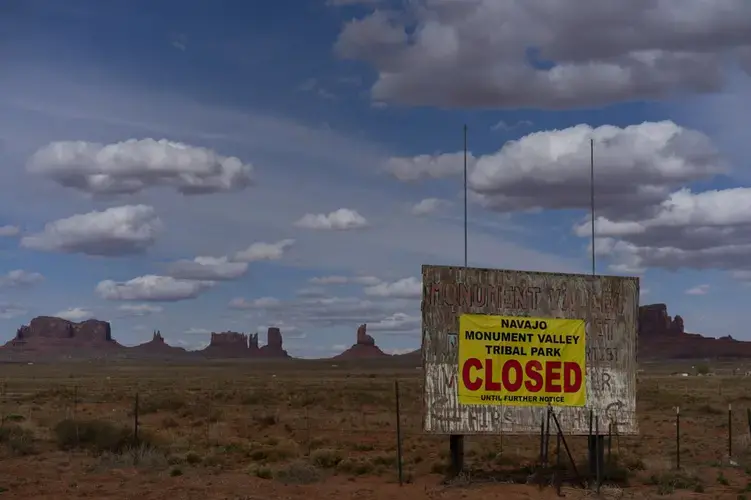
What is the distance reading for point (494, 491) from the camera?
16.7 m

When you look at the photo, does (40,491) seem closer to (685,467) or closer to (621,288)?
(621,288)

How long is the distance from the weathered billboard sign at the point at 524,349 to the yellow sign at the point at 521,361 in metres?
0.02

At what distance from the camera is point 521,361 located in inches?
714

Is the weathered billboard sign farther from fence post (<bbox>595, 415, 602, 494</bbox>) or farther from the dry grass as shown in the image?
the dry grass

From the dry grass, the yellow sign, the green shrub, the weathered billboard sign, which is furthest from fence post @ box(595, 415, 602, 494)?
the green shrub

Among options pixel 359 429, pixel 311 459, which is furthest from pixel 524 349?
pixel 359 429

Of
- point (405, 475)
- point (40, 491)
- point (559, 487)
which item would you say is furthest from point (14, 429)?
point (559, 487)

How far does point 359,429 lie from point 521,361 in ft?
48.4

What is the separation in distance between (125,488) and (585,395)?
9.51m

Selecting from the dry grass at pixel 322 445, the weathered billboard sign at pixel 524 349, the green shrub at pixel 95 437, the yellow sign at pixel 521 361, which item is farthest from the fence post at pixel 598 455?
the green shrub at pixel 95 437

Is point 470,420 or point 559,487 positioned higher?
point 470,420

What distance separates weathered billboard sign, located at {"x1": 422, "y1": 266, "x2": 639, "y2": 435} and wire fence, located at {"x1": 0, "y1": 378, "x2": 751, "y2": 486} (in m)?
0.77

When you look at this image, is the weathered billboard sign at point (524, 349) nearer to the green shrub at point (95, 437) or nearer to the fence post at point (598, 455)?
the fence post at point (598, 455)

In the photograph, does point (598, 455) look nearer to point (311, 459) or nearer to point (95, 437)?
point (311, 459)
